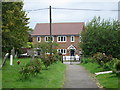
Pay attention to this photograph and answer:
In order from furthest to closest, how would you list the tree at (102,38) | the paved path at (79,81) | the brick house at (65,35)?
the brick house at (65,35), the tree at (102,38), the paved path at (79,81)

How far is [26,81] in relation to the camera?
13.2 metres

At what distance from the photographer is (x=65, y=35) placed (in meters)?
56.7

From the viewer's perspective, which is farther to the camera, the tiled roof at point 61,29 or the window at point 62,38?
the window at point 62,38

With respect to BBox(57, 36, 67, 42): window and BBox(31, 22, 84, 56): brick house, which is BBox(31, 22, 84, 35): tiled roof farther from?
BBox(57, 36, 67, 42): window

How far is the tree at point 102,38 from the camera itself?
3434 cm

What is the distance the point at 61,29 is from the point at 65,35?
2.12 metres

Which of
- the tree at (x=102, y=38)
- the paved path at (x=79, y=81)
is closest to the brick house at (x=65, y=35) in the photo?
the tree at (x=102, y=38)

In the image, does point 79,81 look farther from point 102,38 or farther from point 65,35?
point 65,35

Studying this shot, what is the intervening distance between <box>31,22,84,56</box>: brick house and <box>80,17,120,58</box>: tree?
19.1 m

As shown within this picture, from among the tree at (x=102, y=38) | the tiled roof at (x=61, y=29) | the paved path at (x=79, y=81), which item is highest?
the tiled roof at (x=61, y=29)

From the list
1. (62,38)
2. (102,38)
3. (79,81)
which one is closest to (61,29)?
(62,38)

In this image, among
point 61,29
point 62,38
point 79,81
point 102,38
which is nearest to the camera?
point 79,81

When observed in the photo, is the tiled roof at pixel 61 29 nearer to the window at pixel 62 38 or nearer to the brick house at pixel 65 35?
the brick house at pixel 65 35

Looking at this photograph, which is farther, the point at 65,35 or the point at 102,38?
the point at 65,35
